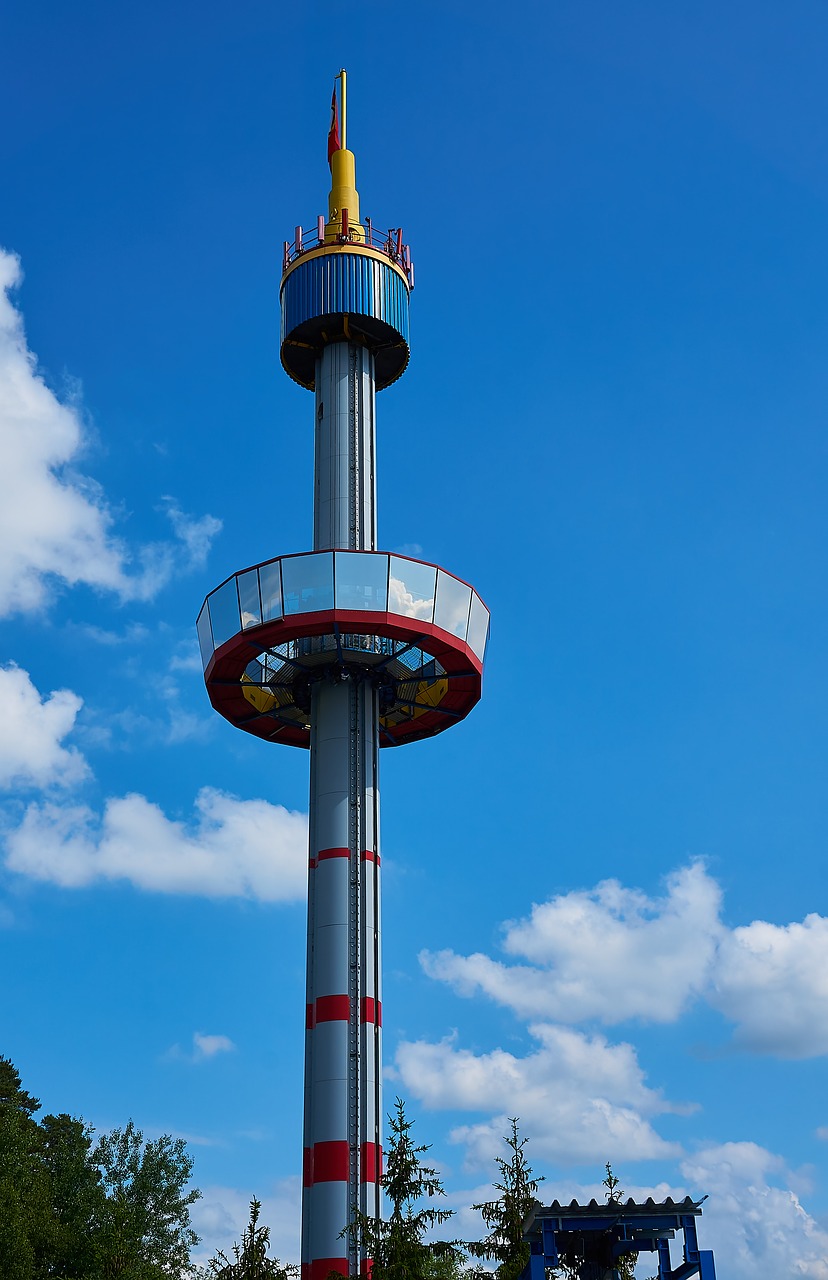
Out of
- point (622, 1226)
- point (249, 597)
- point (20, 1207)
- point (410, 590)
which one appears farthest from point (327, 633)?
point (20, 1207)

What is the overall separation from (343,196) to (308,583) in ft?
63.1

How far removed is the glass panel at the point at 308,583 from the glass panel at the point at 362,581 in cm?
30

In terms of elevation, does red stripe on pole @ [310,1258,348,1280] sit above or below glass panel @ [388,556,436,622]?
below

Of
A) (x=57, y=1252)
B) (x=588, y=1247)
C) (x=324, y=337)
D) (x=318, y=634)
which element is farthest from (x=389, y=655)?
(x=57, y=1252)

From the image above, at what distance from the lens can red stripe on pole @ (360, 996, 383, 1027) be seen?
39938mm

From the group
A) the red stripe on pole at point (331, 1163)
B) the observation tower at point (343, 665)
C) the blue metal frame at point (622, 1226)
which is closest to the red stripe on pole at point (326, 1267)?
the observation tower at point (343, 665)

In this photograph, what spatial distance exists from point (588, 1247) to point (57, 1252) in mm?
30662

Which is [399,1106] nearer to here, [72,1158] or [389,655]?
[389,655]

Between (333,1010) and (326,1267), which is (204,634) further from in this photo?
(326,1267)

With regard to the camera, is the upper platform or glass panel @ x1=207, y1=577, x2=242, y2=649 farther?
the upper platform

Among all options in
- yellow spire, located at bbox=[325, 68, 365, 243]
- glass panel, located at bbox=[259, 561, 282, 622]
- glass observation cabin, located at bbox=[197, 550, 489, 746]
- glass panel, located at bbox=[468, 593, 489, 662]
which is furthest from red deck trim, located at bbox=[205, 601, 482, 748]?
yellow spire, located at bbox=[325, 68, 365, 243]

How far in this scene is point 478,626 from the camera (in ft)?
146

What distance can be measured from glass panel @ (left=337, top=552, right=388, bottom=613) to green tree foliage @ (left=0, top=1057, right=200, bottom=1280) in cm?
2561

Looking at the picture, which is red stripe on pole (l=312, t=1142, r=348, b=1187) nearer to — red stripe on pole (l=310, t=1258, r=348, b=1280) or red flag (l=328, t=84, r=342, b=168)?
red stripe on pole (l=310, t=1258, r=348, b=1280)
